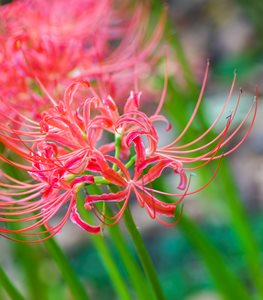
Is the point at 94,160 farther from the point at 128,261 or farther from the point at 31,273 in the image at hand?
the point at 31,273

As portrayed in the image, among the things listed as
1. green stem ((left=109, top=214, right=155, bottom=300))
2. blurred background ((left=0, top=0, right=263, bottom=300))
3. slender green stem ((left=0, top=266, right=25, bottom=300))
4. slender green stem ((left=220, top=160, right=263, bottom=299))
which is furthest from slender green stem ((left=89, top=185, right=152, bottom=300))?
slender green stem ((left=220, top=160, right=263, bottom=299))

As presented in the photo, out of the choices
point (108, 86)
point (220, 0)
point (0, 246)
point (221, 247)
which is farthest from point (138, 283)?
point (220, 0)

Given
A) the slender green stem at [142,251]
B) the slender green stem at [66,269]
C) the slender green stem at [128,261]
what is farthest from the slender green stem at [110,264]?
the slender green stem at [142,251]

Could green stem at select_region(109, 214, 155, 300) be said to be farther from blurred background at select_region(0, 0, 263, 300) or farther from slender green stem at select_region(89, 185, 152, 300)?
blurred background at select_region(0, 0, 263, 300)

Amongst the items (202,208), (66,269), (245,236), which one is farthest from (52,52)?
(202,208)

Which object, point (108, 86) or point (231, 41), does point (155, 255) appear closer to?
point (108, 86)

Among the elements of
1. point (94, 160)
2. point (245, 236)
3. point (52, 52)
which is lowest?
point (245, 236)

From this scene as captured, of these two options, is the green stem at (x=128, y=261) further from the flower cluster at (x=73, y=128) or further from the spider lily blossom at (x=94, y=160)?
the spider lily blossom at (x=94, y=160)
